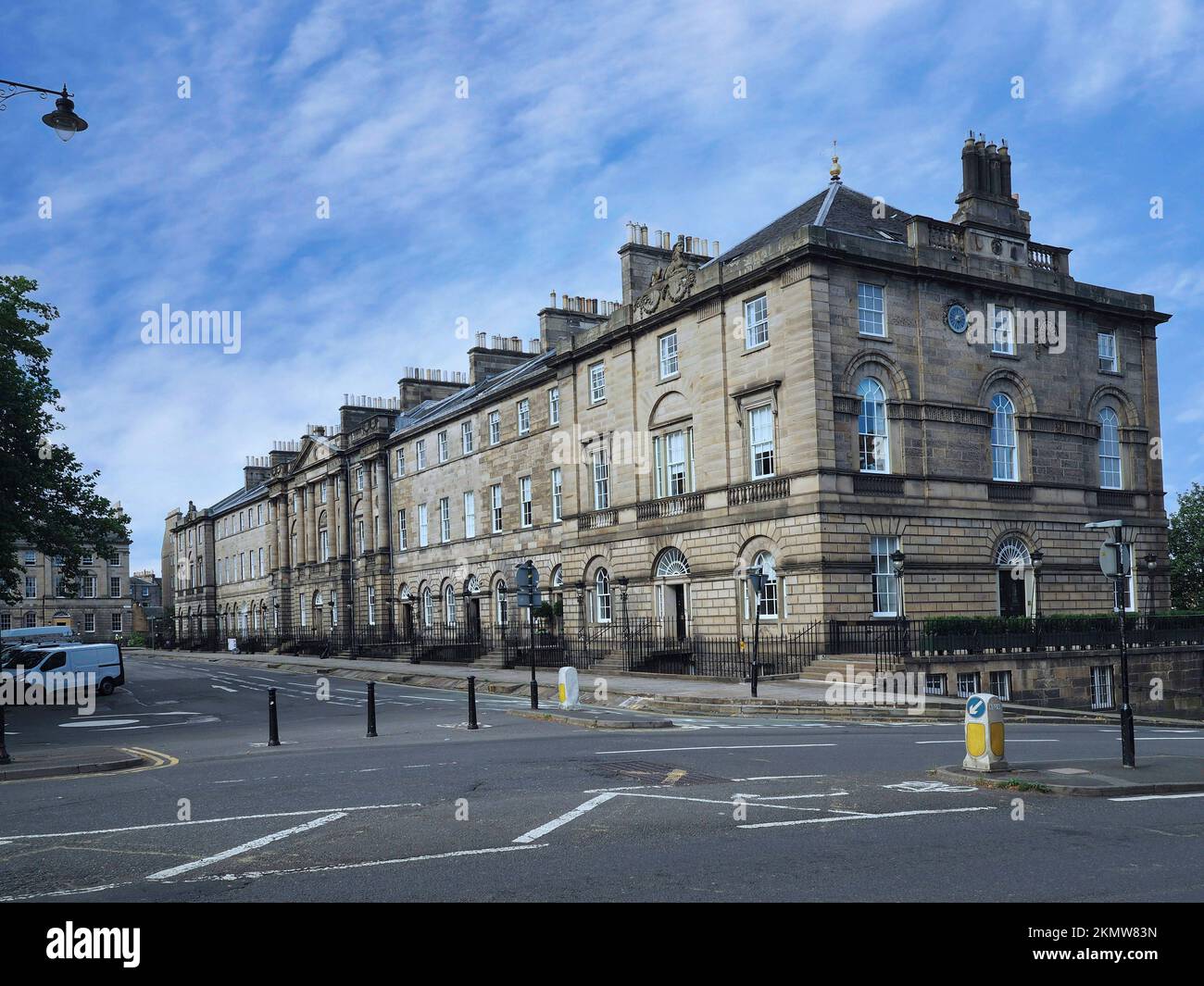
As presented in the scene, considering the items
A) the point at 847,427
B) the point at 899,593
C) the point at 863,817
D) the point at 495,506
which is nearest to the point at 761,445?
the point at 847,427

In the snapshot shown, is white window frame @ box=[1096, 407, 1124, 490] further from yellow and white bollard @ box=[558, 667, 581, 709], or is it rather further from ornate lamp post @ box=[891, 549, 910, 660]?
yellow and white bollard @ box=[558, 667, 581, 709]

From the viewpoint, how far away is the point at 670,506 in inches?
1455

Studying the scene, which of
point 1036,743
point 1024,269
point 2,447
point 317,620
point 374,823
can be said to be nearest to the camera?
point 374,823

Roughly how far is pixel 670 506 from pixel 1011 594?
37.8 ft

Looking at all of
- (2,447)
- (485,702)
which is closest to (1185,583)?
(485,702)

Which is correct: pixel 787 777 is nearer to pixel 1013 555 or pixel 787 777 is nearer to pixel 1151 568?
pixel 1013 555

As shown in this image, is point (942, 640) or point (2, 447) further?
point (2, 447)

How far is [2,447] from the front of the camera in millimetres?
31875

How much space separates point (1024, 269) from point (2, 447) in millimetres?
32903

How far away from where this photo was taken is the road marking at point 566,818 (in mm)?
9205

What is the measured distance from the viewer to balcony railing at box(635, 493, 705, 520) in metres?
35.7

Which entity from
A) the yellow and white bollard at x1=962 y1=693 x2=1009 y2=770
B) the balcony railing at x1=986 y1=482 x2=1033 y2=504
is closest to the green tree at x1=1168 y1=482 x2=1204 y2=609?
the balcony railing at x1=986 y1=482 x2=1033 y2=504
